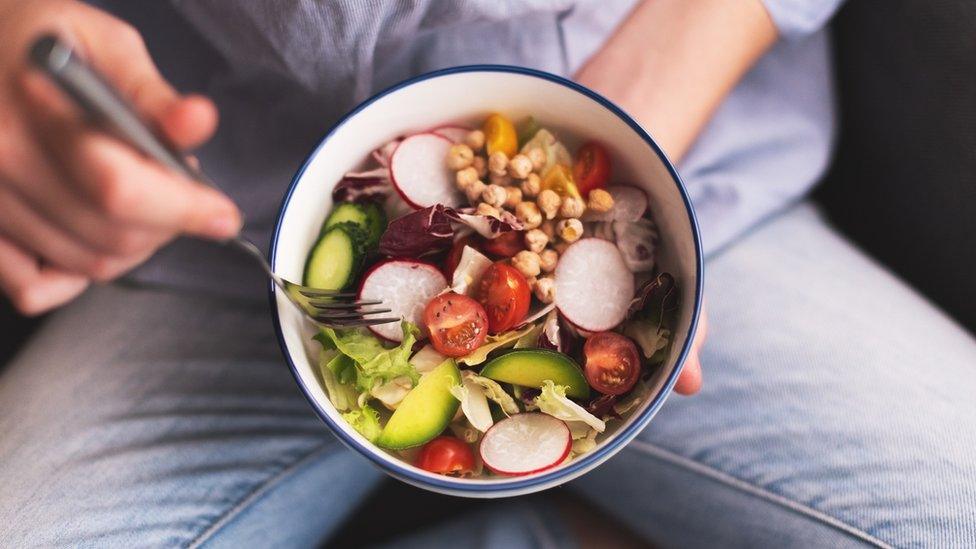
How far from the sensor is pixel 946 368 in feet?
3.77

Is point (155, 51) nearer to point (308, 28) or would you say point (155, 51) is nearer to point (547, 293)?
point (308, 28)

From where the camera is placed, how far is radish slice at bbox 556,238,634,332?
92 cm

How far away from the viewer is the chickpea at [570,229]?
95 cm

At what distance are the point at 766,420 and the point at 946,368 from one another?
31 centimetres

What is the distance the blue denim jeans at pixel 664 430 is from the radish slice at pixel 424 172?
45 cm

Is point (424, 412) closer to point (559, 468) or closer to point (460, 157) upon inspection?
point (559, 468)

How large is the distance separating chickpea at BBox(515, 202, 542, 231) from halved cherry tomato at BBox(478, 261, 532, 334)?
7cm

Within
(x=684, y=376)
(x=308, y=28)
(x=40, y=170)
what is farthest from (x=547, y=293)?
(x=40, y=170)

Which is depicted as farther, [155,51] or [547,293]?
[155,51]

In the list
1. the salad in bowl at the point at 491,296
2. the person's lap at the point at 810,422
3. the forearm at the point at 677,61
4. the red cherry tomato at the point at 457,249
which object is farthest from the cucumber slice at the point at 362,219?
the person's lap at the point at 810,422

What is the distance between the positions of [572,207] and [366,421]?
1.28 ft

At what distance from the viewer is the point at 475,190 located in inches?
37.7

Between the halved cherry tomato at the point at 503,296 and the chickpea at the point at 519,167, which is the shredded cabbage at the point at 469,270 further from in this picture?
the chickpea at the point at 519,167

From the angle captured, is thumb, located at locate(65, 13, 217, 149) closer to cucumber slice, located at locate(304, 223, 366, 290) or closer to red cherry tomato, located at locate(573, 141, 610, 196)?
cucumber slice, located at locate(304, 223, 366, 290)
